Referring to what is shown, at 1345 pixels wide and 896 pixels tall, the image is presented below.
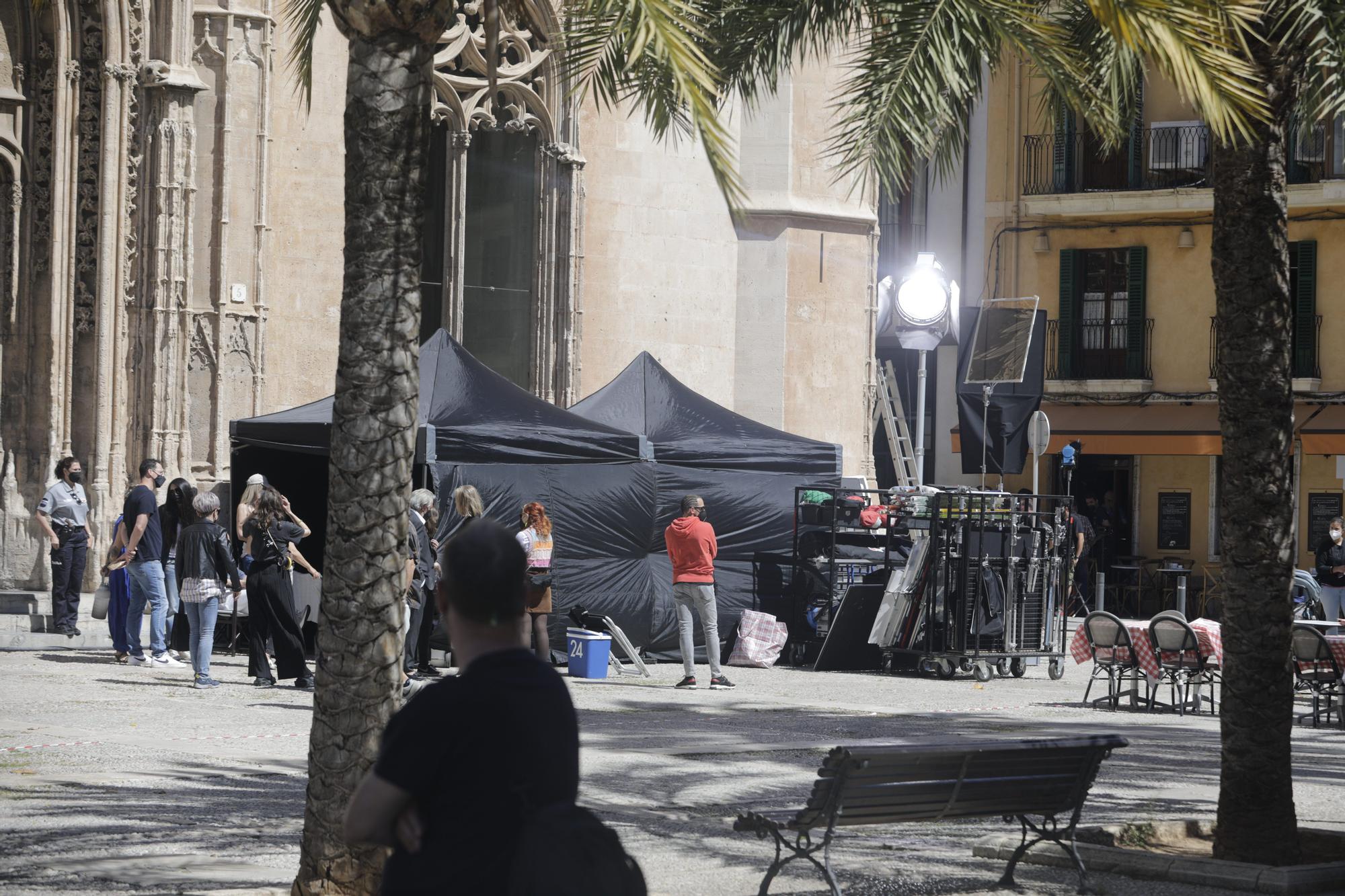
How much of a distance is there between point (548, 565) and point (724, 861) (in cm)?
702

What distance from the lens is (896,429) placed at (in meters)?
34.1

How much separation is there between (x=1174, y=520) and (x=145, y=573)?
→ 76.7 ft

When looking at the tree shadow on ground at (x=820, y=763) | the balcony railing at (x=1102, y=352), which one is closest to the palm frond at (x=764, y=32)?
the tree shadow on ground at (x=820, y=763)

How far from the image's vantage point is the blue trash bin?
16.3 meters

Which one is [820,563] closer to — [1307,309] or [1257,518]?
[1257,518]

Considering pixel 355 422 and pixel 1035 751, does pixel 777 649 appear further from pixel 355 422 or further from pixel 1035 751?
pixel 355 422

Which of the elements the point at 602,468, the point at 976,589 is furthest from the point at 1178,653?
the point at 602,468

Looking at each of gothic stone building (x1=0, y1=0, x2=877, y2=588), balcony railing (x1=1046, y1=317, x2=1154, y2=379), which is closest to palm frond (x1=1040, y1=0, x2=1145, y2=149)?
gothic stone building (x1=0, y1=0, x2=877, y2=588)

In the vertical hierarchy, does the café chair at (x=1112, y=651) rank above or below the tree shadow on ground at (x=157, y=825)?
above

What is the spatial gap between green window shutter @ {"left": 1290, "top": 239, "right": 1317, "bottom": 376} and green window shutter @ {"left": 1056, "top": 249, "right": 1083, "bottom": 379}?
12.7 ft

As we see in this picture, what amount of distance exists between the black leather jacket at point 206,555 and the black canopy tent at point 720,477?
15.8ft

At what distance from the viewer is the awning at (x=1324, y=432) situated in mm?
32750

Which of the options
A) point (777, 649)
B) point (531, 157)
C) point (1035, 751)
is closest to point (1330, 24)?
point (1035, 751)

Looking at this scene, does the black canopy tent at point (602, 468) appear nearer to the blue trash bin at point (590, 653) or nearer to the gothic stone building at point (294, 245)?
the blue trash bin at point (590, 653)
